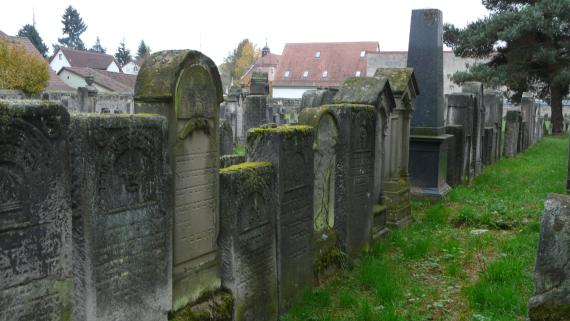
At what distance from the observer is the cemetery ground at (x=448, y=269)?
500 centimetres

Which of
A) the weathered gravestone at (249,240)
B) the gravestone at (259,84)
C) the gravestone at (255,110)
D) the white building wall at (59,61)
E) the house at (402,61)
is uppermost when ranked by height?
the white building wall at (59,61)

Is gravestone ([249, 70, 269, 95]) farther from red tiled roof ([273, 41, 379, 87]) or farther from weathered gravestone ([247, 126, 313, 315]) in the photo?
red tiled roof ([273, 41, 379, 87])

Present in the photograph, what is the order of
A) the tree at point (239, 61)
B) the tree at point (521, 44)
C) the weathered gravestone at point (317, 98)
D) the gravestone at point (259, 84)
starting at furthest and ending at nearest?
1. the tree at point (239, 61)
2. the tree at point (521, 44)
3. the gravestone at point (259, 84)
4. the weathered gravestone at point (317, 98)

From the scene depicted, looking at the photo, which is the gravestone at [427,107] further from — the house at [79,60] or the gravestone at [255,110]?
the house at [79,60]

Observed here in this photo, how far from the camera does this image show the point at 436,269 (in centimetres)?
624

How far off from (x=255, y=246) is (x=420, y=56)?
664 cm

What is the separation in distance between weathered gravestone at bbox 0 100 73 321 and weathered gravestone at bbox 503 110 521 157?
1638cm

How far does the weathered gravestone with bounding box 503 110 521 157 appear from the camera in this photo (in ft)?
56.2

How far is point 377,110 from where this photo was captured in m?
7.19

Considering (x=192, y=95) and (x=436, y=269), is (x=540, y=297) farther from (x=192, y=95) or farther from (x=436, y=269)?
(x=436, y=269)

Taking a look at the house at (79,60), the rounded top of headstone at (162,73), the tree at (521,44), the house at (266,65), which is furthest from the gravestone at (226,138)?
the house at (79,60)

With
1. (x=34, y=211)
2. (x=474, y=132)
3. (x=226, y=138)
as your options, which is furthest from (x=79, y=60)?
(x=34, y=211)

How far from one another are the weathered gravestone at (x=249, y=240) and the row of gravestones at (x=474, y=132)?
697 cm

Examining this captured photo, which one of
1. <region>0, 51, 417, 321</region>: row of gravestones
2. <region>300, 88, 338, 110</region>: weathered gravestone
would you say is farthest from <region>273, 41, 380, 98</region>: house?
<region>0, 51, 417, 321</region>: row of gravestones
